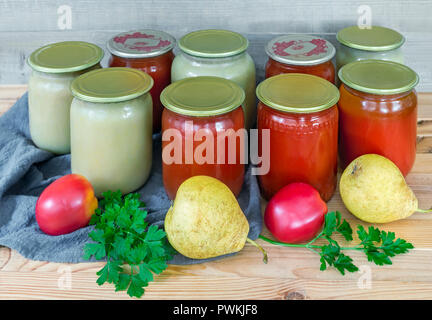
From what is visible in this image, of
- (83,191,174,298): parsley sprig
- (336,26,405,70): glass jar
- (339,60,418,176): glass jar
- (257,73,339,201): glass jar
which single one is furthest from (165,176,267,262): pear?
(336,26,405,70): glass jar

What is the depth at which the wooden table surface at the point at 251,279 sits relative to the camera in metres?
0.90

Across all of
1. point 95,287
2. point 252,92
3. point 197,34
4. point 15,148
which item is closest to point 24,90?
point 15,148

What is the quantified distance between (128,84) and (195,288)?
0.41m

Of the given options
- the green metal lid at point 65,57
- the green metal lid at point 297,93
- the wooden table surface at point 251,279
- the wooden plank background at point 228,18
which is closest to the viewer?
the wooden table surface at point 251,279

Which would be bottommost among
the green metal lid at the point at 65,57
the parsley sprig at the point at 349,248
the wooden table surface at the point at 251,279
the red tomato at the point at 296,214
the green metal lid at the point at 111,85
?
the wooden table surface at the point at 251,279

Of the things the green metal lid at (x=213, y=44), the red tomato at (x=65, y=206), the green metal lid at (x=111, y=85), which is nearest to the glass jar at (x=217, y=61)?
the green metal lid at (x=213, y=44)

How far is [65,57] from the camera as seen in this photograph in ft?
3.94

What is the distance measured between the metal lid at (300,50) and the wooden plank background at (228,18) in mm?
113

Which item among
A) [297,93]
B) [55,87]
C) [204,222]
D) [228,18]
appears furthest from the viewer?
[228,18]

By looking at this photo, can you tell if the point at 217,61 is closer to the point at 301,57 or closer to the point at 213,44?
the point at 213,44

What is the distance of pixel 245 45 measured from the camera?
121 centimetres

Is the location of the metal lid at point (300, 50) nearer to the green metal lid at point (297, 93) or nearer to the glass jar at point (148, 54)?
the green metal lid at point (297, 93)

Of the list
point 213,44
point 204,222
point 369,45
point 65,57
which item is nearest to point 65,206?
point 204,222

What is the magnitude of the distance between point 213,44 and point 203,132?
0.29 meters
